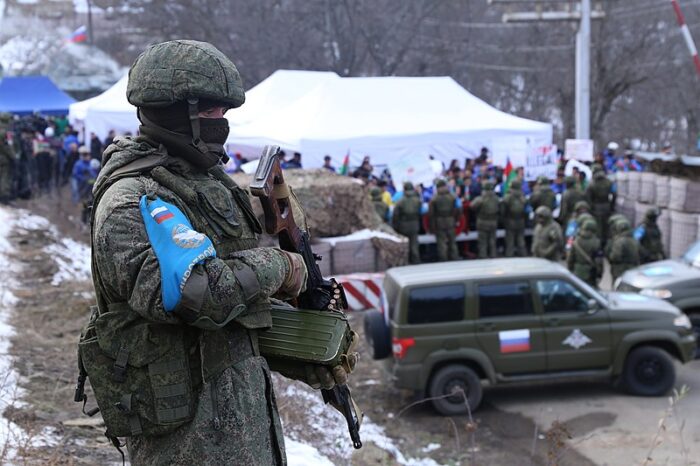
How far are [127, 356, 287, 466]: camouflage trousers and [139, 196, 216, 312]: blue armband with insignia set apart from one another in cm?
41

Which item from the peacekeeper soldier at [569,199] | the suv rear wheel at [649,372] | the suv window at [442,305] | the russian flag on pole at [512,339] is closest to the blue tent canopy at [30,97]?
the peacekeeper soldier at [569,199]

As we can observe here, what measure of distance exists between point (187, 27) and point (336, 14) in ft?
20.3

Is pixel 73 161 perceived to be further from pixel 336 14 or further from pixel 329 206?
pixel 336 14

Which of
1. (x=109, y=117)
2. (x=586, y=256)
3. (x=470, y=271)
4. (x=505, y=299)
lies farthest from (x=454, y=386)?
(x=109, y=117)

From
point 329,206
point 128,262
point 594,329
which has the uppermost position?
point 128,262

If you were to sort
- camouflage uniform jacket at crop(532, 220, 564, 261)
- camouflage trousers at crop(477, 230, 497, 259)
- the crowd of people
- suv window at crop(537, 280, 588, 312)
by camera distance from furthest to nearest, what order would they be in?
the crowd of people < camouflage trousers at crop(477, 230, 497, 259) < camouflage uniform jacket at crop(532, 220, 564, 261) < suv window at crop(537, 280, 588, 312)

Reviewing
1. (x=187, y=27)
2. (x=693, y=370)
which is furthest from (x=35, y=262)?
(x=187, y=27)

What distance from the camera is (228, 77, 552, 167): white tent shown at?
720 inches

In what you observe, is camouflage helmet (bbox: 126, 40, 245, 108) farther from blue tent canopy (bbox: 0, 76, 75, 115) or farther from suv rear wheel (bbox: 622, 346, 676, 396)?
blue tent canopy (bbox: 0, 76, 75, 115)

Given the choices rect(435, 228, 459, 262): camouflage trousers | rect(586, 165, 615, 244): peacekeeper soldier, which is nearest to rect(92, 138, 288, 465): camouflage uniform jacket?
rect(435, 228, 459, 262): camouflage trousers

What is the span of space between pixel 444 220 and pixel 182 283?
42.5 feet

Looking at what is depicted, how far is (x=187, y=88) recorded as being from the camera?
264 centimetres

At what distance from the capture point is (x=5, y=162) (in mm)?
16562

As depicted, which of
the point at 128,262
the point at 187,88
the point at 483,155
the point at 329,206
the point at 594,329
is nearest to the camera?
the point at 128,262
